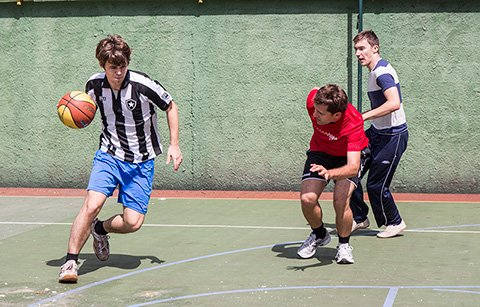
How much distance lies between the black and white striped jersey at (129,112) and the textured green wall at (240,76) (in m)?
4.99

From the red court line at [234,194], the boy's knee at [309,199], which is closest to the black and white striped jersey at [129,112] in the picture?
the boy's knee at [309,199]

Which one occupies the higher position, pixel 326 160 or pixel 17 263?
pixel 326 160

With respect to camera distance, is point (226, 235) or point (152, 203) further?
point (152, 203)

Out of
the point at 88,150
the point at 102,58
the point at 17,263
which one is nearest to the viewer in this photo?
the point at 102,58

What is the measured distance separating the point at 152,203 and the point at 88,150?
1810 millimetres

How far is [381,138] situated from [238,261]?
208 centimetres

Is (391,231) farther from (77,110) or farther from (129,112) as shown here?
(77,110)

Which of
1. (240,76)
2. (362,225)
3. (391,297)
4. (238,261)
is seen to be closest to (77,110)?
(238,261)

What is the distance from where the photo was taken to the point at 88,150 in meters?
13.2

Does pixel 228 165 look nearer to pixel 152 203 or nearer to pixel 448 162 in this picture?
pixel 152 203

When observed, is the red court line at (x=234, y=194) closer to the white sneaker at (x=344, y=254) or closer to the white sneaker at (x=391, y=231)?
the white sneaker at (x=391, y=231)

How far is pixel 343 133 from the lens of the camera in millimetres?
7977

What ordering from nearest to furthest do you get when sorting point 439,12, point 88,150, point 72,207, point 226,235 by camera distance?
point 226,235 < point 72,207 < point 439,12 < point 88,150

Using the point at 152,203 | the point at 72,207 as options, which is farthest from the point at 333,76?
the point at 72,207
